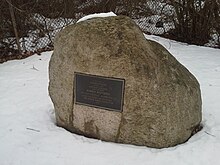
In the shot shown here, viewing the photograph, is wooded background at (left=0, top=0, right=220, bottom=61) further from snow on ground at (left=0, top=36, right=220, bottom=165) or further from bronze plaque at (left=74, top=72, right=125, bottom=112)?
bronze plaque at (left=74, top=72, right=125, bottom=112)

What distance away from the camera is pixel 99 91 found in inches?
133

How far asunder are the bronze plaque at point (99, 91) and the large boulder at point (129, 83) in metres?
0.04

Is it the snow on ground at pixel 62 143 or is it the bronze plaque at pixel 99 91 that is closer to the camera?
the snow on ground at pixel 62 143

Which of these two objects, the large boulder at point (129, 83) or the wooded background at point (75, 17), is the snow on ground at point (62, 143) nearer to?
the large boulder at point (129, 83)

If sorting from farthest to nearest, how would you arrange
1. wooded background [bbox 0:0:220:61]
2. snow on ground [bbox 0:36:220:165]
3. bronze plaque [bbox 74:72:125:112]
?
wooded background [bbox 0:0:220:61] → bronze plaque [bbox 74:72:125:112] → snow on ground [bbox 0:36:220:165]

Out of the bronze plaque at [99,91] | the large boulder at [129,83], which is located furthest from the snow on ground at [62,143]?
the bronze plaque at [99,91]

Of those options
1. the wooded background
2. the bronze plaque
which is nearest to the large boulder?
the bronze plaque

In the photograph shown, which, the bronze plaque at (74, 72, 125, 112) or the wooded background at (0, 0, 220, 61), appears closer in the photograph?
the bronze plaque at (74, 72, 125, 112)

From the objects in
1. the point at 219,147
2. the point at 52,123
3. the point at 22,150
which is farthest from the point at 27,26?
the point at 219,147

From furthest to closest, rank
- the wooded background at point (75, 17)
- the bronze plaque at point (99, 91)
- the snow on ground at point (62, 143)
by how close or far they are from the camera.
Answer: the wooded background at point (75, 17)
the bronze plaque at point (99, 91)
the snow on ground at point (62, 143)

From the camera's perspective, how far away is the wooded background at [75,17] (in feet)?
22.3

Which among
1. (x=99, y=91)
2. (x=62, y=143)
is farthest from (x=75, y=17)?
(x=62, y=143)

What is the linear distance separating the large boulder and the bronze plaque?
0.13ft

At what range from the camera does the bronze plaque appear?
3258 mm
